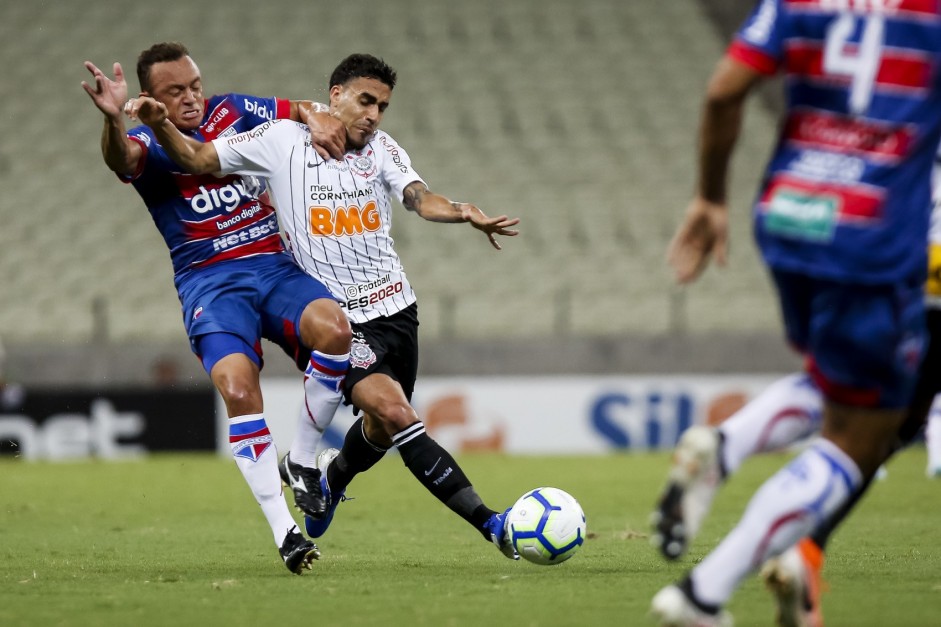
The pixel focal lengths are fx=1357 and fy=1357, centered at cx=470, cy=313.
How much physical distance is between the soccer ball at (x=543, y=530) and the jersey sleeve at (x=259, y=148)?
78.7 inches

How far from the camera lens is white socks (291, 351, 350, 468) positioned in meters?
6.23

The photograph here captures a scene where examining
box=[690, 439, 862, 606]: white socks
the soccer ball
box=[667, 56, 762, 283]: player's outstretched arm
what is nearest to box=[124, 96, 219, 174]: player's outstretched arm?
the soccer ball

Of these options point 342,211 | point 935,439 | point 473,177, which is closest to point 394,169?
point 342,211

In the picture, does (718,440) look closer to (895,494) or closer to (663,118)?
(895,494)

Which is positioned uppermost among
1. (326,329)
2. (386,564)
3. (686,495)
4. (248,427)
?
(686,495)

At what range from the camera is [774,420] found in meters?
4.00

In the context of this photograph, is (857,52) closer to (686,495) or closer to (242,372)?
(686,495)

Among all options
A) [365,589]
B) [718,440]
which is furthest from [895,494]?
[718,440]

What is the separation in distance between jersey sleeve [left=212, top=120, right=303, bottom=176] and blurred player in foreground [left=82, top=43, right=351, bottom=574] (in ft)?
0.51

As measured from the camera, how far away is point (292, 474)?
646 centimetres

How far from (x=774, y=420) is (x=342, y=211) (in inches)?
122

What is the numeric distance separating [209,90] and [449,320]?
22.4 ft

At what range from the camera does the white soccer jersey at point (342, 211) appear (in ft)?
21.4

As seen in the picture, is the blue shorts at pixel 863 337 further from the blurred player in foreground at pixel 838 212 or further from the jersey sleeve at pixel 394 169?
the jersey sleeve at pixel 394 169
